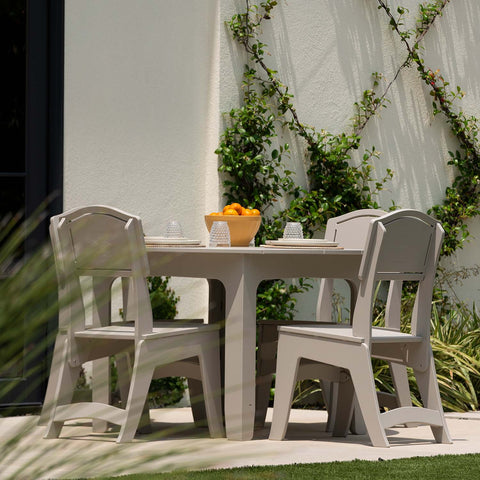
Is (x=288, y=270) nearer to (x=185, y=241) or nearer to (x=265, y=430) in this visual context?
(x=185, y=241)

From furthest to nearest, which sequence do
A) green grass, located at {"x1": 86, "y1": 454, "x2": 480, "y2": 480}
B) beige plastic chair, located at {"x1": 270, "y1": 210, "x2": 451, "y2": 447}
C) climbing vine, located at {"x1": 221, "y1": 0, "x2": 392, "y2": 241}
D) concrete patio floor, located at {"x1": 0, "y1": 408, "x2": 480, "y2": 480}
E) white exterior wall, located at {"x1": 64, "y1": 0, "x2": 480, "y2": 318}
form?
climbing vine, located at {"x1": 221, "y1": 0, "x2": 392, "y2": 241}
white exterior wall, located at {"x1": 64, "y1": 0, "x2": 480, "y2": 318}
beige plastic chair, located at {"x1": 270, "y1": 210, "x2": 451, "y2": 447}
green grass, located at {"x1": 86, "y1": 454, "x2": 480, "y2": 480}
concrete patio floor, located at {"x1": 0, "y1": 408, "x2": 480, "y2": 480}

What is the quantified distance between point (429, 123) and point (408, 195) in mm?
570

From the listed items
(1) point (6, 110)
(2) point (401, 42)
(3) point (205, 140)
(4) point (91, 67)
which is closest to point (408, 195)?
(2) point (401, 42)

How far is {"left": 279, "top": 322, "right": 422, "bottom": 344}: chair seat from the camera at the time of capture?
3.67 metres

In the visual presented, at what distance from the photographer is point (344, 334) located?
3.70 meters

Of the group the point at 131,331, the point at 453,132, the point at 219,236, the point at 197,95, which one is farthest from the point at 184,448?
the point at 453,132

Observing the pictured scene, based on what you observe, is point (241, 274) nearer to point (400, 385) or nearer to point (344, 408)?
point (344, 408)

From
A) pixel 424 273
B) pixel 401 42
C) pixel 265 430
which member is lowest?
pixel 265 430

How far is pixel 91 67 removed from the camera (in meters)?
5.11

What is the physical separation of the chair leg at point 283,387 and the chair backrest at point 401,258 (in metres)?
0.36

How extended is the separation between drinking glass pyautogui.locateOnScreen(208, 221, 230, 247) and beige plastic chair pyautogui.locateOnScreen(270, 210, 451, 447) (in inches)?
19.7

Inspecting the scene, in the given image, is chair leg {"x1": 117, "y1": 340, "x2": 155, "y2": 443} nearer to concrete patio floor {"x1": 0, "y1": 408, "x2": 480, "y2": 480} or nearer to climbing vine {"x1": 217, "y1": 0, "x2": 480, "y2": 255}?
concrete patio floor {"x1": 0, "y1": 408, "x2": 480, "y2": 480}

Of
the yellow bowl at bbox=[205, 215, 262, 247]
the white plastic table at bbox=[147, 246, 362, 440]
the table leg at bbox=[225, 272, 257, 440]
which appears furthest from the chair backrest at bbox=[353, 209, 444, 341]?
the yellow bowl at bbox=[205, 215, 262, 247]

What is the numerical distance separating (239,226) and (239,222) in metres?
0.02
